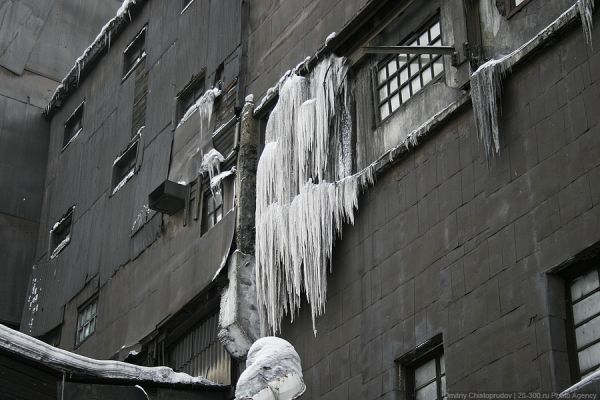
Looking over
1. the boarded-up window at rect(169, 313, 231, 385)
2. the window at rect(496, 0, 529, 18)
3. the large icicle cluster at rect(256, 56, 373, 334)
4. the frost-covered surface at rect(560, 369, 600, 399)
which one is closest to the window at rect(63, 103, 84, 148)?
the boarded-up window at rect(169, 313, 231, 385)

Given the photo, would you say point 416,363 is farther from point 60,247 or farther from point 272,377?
point 60,247

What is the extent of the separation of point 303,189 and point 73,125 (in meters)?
13.1

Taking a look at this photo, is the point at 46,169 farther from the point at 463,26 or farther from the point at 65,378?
the point at 463,26

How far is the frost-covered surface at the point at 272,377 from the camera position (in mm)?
9555

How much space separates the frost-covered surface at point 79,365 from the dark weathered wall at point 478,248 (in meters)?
2.66

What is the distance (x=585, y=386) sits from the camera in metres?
11.1

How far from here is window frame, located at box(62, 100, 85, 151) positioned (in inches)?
1096

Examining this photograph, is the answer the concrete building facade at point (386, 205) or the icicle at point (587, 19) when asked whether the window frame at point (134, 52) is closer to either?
the concrete building facade at point (386, 205)

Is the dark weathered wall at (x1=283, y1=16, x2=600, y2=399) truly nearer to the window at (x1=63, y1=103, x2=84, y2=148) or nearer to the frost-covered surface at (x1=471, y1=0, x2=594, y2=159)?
the frost-covered surface at (x1=471, y1=0, x2=594, y2=159)

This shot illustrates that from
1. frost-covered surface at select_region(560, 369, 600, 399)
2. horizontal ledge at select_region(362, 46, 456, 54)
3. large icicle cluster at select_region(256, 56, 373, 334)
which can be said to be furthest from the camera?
large icicle cluster at select_region(256, 56, 373, 334)

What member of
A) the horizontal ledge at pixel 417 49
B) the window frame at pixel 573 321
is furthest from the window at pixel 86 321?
the window frame at pixel 573 321

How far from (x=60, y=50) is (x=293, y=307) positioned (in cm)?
1649

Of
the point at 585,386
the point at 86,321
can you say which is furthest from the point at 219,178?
the point at 585,386

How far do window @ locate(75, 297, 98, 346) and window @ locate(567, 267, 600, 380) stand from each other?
12874 millimetres
